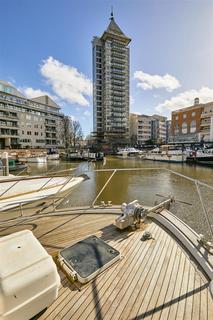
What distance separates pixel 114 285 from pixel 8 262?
141 centimetres

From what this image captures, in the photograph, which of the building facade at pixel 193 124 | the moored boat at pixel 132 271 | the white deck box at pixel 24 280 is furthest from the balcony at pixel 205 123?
the white deck box at pixel 24 280

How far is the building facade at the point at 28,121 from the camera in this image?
4395cm

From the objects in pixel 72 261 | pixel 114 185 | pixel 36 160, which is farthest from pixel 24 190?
pixel 36 160

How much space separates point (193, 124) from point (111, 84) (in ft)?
106

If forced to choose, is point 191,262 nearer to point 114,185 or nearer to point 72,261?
point 72,261

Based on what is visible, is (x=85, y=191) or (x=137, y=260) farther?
(x=85, y=191)

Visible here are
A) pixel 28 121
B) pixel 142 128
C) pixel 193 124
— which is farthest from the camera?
pixel 142 128

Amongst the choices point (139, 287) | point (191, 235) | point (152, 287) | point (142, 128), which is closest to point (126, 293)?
point (139, 287)

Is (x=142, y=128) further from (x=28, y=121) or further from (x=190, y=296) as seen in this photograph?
(x=190, y=296)

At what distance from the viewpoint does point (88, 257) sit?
2.71 metres

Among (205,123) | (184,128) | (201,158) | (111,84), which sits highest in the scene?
(111,84)

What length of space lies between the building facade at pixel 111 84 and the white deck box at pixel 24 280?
2296 inches

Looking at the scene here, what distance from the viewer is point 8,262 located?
5.78ft

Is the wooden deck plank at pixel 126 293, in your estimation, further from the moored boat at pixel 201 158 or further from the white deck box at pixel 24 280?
the moored boat at pixel 201 158
